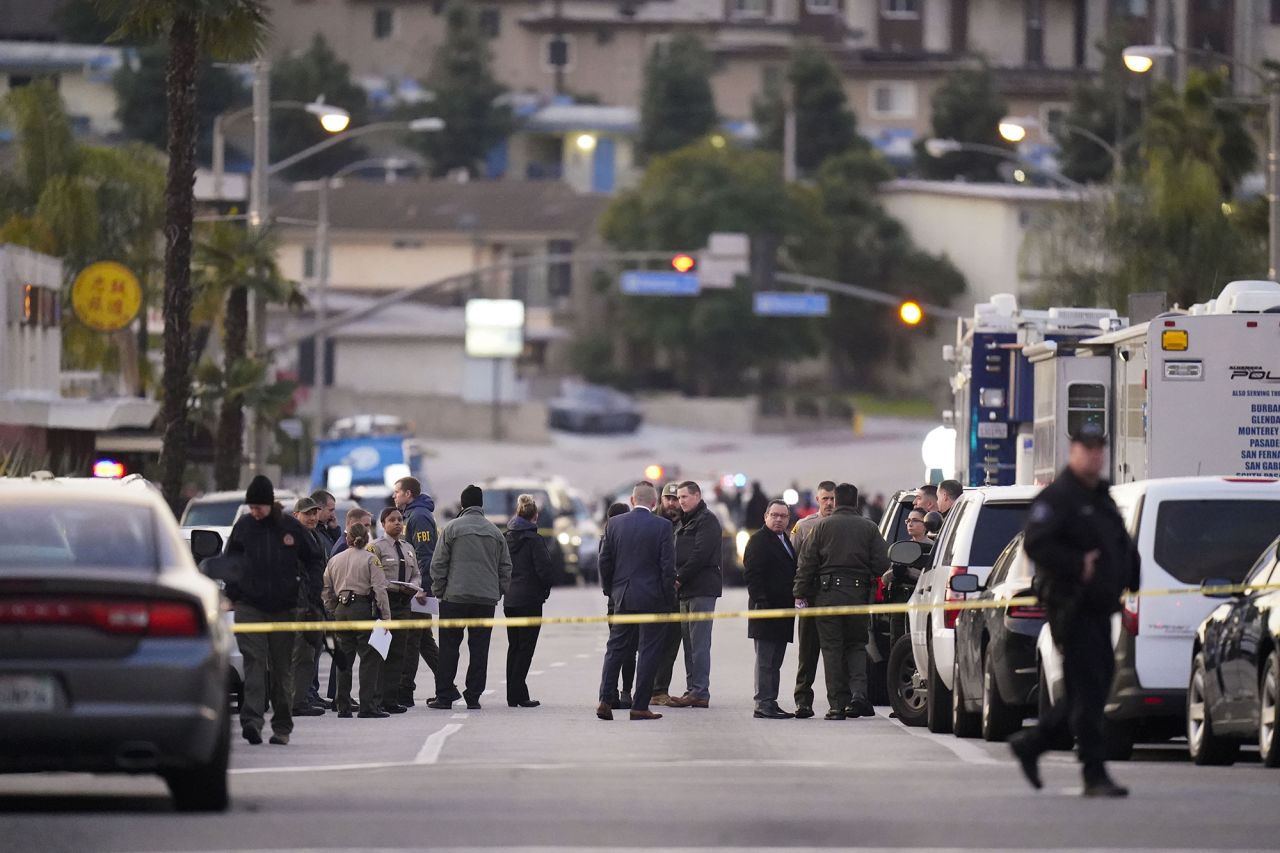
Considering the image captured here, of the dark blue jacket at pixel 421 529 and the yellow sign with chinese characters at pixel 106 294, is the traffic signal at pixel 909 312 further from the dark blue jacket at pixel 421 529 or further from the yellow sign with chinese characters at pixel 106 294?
the dark blue jacket at pixel 421 529

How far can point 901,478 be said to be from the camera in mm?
83250

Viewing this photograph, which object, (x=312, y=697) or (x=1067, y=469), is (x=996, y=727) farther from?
(x=312, y=697)

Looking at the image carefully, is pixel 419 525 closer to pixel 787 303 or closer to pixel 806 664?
pixel 806 664

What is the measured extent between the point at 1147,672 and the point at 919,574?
5798 millimetres

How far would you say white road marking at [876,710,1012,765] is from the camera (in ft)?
53.1

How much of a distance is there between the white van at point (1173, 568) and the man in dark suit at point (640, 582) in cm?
527

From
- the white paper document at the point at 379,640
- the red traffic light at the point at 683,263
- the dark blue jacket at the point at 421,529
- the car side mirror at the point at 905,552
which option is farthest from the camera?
the red traffic light at the point at 683,263

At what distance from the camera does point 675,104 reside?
11275cm

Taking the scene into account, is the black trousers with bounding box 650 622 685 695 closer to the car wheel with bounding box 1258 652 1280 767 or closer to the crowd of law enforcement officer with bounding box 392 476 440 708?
the crowd of law enforcement officer with bounding box 392 476 440 708

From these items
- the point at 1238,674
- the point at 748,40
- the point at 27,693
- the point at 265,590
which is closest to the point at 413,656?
the point at 265,590

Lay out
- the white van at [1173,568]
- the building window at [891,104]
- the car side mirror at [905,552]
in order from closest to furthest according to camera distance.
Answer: the white van at [1173,568] < the car side mirror at [905,552] < the building window at [891,104]

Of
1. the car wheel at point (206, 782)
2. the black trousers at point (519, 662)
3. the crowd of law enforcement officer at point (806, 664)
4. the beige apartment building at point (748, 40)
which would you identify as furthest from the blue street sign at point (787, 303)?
the car wheel at point (206, 782)

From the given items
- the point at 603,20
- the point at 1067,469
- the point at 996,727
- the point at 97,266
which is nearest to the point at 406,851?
the point at 1067,469

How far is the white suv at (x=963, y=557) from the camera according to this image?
19031mm
